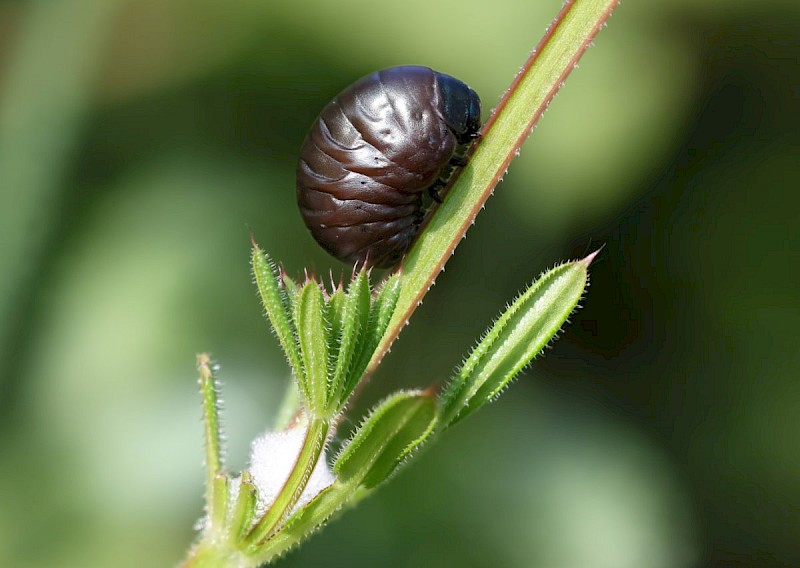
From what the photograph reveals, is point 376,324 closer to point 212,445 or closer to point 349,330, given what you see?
point 349,330

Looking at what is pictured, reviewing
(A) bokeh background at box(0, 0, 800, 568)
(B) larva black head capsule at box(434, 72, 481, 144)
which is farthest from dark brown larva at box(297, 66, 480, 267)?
(A) bokeh background at box(0, 0, 800, 568)

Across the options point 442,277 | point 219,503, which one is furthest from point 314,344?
point 442,277

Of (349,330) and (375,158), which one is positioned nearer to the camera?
(349,330)

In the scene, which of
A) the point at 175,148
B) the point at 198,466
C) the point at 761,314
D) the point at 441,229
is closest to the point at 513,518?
the point at 198,466

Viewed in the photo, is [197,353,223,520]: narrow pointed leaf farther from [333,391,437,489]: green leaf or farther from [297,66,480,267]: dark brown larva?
[297,66,480,267]: dark brown larva

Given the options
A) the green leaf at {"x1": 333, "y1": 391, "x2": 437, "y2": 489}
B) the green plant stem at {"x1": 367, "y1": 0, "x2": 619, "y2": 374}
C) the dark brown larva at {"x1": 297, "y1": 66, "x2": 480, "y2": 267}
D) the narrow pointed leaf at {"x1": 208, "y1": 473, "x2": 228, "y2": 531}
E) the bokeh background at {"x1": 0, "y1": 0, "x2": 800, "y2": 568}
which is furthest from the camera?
the bokeh background at {"x1": 0, "y1": 0, "x2": 800, "y2": 568}
